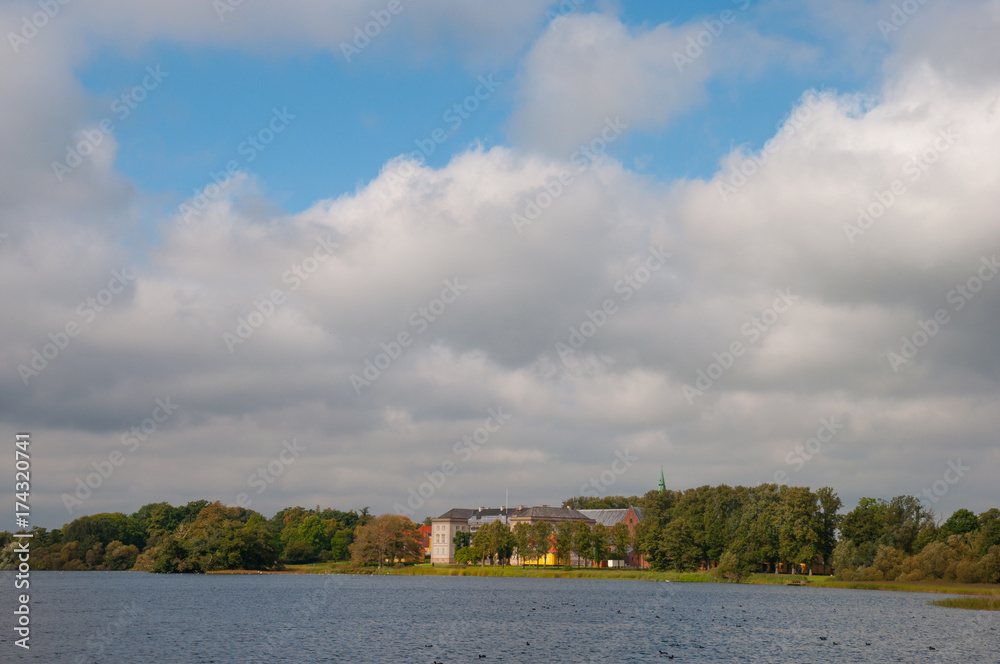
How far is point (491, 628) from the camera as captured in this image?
59031mm

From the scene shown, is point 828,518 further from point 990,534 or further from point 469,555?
point 469,555

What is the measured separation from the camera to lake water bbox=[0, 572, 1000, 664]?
45562 millimetres

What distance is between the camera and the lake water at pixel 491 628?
4556 cm

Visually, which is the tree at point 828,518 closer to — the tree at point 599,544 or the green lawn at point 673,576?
the green lawn at point 673,576

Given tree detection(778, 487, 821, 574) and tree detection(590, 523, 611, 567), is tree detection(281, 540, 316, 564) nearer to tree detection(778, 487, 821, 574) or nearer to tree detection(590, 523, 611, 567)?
tree detection(590, 523, 611, 567)

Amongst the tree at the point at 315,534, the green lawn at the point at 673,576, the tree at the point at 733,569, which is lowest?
the green lawn at the point at 673,576

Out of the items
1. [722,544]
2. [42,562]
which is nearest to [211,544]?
[42,562]

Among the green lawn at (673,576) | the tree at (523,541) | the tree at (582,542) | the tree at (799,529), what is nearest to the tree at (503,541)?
the tree at (523,541)

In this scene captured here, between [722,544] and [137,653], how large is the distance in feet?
346

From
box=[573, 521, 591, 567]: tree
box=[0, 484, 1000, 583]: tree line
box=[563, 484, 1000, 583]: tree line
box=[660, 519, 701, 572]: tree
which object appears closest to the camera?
box=[563, 484, 1000, 583]: tree line

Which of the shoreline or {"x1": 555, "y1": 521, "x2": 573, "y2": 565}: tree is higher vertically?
{"x1": 555, "y1": 521, "x2": 573, "y2": 565}: tree

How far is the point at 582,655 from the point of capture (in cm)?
4594

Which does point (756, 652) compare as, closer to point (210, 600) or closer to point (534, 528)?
point (210, 600)

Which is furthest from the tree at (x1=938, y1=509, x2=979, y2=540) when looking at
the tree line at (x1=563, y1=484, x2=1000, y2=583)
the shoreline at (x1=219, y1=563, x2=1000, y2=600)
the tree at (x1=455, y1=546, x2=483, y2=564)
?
the tree at (x1=455, y1=546, x2=483, y2=564)
